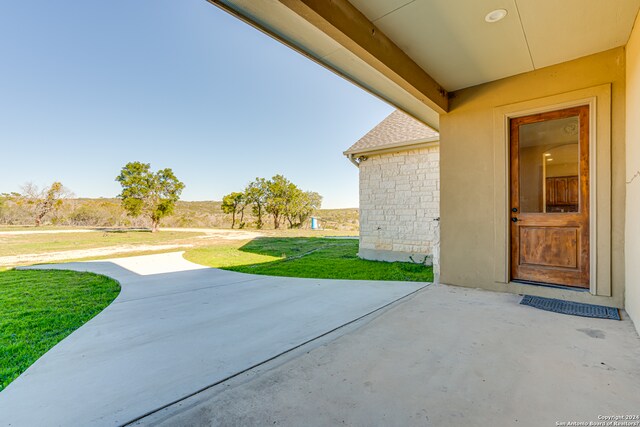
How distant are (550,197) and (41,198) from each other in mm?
21432

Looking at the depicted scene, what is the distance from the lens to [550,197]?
10.3 feet

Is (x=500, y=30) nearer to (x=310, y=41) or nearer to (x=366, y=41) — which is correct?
(x=366, y=41)

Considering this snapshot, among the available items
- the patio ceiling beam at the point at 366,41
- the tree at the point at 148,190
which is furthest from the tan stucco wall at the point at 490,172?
the tree at the point at 148,190

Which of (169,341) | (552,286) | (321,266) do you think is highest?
(552,286)

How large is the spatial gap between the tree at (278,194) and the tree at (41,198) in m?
11.4

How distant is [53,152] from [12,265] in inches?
544

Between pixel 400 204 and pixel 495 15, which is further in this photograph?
pixel 400 204

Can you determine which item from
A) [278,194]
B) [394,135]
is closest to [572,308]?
[394,135]

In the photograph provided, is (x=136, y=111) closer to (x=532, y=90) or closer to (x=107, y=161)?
(x=107, y=161)

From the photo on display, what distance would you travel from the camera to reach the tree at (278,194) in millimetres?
16922

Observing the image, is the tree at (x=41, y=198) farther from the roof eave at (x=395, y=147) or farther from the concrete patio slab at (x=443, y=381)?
the concrete patio slab at (x=443, y=381)

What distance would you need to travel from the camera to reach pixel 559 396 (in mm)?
1344

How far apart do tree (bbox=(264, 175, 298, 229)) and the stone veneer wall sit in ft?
34.5

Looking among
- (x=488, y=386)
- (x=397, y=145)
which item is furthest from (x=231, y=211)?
(x=488, y=386)
